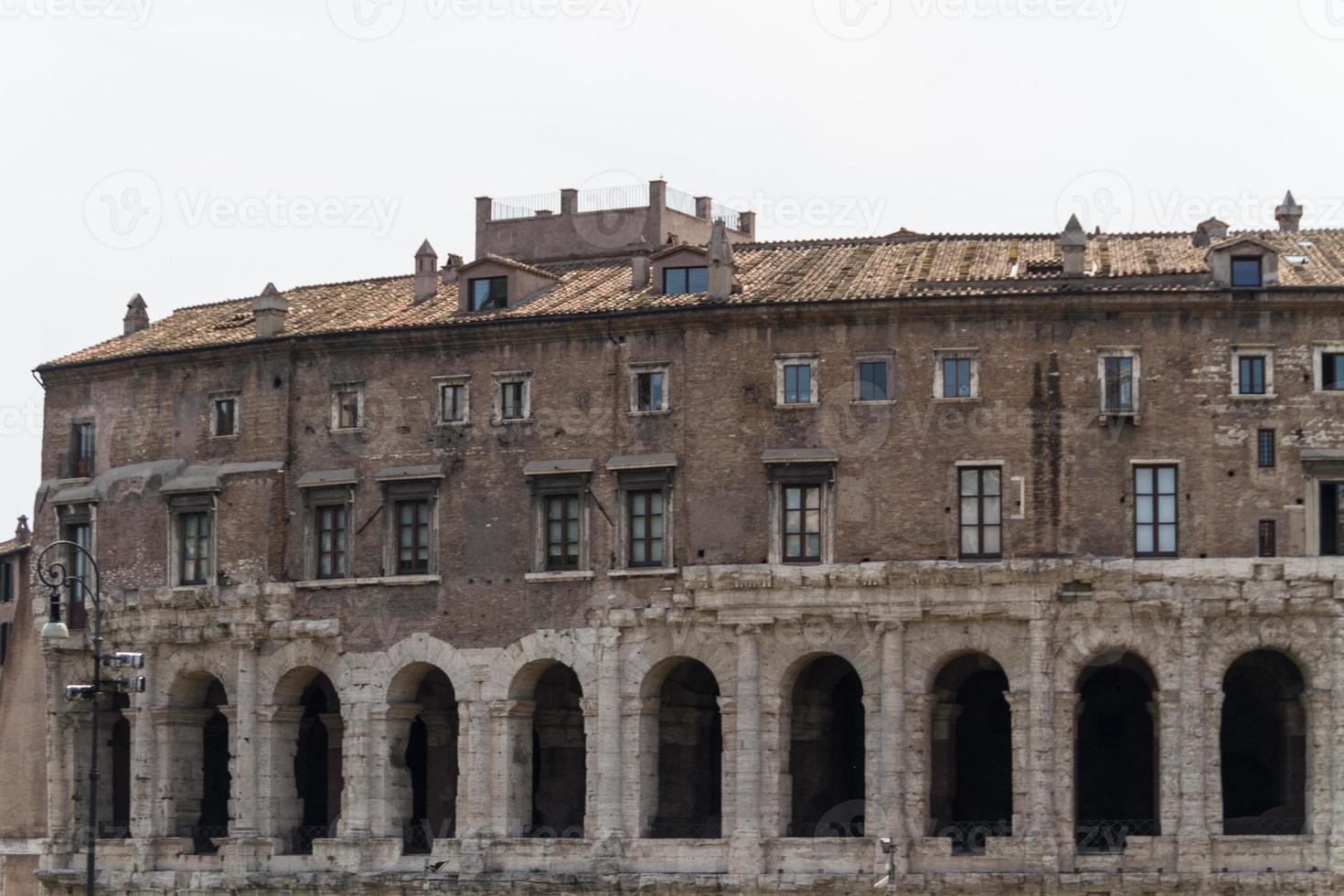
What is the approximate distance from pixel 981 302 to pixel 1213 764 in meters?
11.2

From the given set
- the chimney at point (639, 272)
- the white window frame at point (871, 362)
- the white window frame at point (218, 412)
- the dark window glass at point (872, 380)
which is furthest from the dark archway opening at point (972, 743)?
the white window frame at point (218, 412)

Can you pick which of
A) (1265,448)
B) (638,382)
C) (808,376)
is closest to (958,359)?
(808,376)

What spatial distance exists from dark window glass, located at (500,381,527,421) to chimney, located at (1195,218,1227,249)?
16.2 meters

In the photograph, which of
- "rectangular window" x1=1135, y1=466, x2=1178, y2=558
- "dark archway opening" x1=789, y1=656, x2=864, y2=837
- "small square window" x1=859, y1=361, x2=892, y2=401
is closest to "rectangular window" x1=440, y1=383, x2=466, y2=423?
"small square window" x1=859, y1=361, x2=892, y2=401

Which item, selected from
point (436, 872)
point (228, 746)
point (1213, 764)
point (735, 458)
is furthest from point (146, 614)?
point (1213, 764)

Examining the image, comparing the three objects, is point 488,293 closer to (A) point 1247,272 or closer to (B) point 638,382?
(B) point 638,382

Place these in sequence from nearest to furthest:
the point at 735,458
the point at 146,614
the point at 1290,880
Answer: the point at 1290,880
the point at 735,458
the point at 146,614

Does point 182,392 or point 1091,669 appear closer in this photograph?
point 1091,669

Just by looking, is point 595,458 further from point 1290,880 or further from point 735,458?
point 1290,880

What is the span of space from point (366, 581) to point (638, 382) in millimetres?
8287

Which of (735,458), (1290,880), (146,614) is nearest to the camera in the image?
(1290,880)

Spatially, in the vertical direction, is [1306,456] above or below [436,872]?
above

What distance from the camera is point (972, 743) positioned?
7512 cm

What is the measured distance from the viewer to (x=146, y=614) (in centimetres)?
7988
